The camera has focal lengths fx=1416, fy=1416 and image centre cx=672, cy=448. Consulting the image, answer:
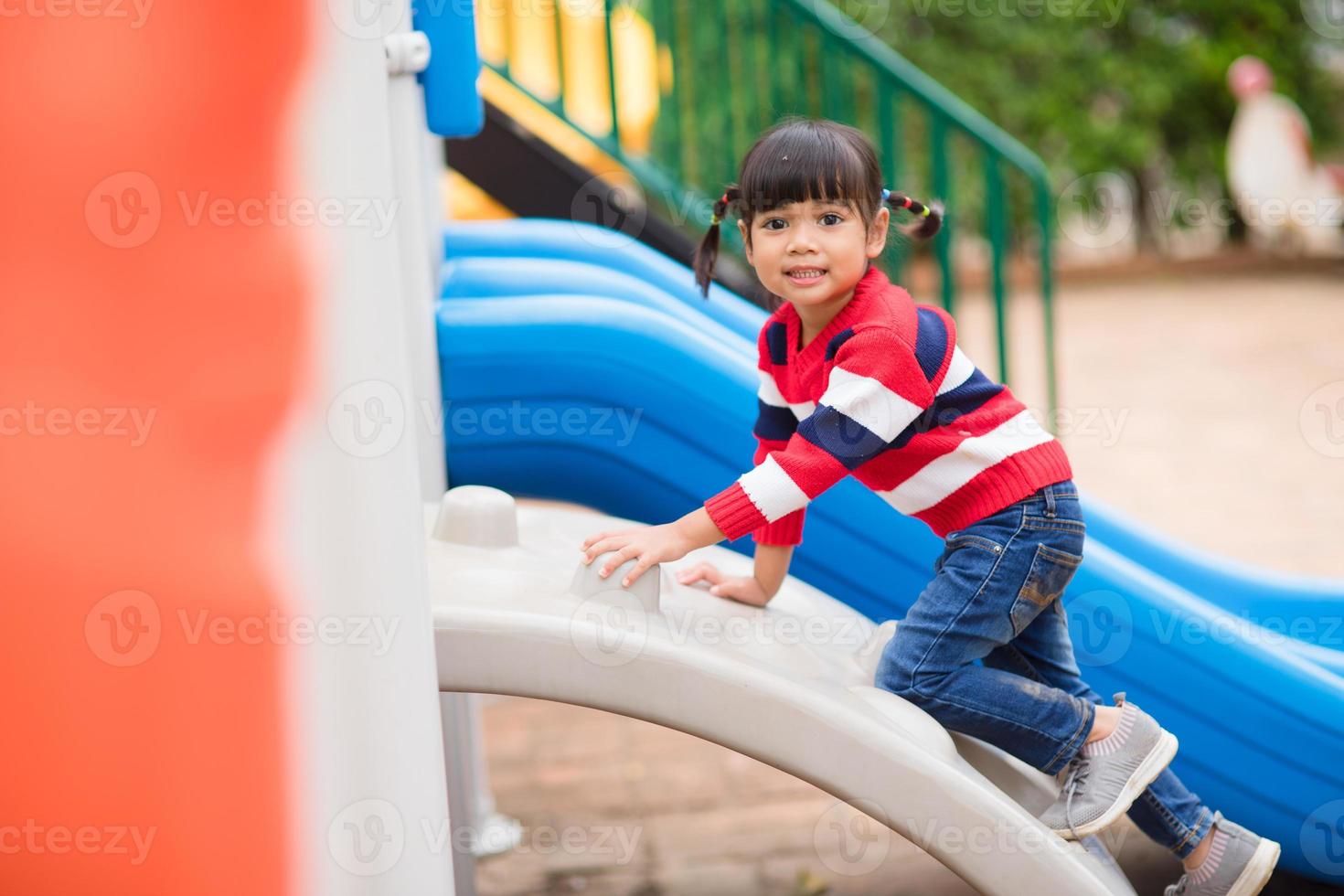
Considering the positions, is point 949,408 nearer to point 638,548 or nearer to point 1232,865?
point 638,548

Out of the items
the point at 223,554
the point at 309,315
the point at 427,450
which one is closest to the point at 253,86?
the point at 309,315

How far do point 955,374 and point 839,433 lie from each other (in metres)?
0.21

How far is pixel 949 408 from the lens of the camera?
5.85ft

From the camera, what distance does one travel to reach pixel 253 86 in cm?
128

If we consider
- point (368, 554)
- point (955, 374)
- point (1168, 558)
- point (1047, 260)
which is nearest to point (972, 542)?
point (955, 374)

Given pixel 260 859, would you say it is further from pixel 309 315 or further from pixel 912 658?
pixel 912 658

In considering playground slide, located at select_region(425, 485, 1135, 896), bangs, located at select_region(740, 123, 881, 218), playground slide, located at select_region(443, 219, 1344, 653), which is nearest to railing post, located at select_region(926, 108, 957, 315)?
playground slide, located at select_region(443, 219, 1344, 653)

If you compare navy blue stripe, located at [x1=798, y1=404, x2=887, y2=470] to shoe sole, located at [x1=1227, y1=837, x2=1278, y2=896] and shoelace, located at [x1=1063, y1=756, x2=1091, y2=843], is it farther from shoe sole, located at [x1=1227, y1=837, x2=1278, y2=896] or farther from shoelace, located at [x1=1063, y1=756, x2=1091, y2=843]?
shoe sole, located at [x1=1227, y1=837, x2=1278, y2=896]

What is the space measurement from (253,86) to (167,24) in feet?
0.29

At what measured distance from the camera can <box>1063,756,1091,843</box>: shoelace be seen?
172 centimetres

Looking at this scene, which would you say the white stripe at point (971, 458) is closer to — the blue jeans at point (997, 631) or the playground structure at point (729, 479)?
the blue jeans at point (997, 631)

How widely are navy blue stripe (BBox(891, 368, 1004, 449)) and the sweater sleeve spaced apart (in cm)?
11

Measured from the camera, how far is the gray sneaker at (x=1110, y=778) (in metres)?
1.72

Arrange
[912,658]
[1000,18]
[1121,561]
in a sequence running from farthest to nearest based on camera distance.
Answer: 1. [1000,18]
2. [1121,561]
3. [912,658]
